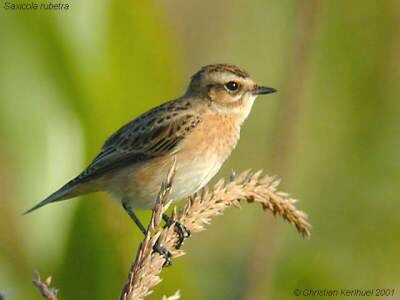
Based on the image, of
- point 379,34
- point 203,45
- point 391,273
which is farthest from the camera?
point 203,45

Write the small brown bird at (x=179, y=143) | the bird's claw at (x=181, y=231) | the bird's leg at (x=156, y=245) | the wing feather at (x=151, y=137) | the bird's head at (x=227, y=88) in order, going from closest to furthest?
the bird's leg at (x=156, y=245) < the bird's claw at (x=181, y=231) < the small brown bird at (x=179, y=143) < the wing feather at (x=151, y=137) < the bird's head at (x=227, y=88)

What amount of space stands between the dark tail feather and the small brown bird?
47 mm

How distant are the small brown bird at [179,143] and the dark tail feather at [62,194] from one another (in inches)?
1.8

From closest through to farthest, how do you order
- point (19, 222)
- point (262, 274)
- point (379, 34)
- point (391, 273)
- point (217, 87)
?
point (262, 274), point (19, 222), point (391, 273), point (217, 87), point (379, 34)

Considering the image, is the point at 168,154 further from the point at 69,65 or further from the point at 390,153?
the point at 390,153

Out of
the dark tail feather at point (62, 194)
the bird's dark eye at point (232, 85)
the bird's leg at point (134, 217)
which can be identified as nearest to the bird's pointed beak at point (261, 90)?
the bird's dark eye at point (232, 85)

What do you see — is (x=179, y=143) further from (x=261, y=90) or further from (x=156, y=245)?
(x=156, y=245)

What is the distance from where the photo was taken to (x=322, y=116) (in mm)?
8141

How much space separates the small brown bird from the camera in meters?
6.16

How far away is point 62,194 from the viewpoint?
5711 mm

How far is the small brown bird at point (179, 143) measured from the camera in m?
6.16

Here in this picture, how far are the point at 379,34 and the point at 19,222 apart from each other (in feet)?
12.4

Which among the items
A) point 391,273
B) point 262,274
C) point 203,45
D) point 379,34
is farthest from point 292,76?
point 203,45

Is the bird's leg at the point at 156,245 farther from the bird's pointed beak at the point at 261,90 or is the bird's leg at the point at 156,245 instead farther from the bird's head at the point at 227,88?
the bird's pointed beak at the point at 261,90
